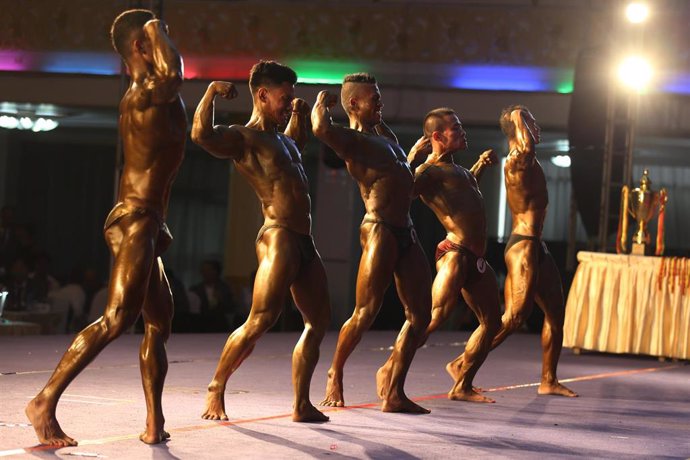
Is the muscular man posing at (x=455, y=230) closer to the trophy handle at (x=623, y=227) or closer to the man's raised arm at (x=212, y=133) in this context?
the man's raised arm at (x=212, y=133)

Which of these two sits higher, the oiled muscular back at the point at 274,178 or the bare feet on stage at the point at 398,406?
the oiled muscular back at the point at 274,178

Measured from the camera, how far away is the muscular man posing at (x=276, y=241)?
5148mm

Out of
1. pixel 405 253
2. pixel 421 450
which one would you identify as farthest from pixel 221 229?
pixel 421 450

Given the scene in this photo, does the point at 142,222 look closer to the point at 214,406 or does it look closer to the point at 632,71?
the point at 214,406

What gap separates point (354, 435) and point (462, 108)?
9471 mm

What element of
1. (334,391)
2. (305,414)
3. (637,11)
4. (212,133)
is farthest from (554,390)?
(637,11)

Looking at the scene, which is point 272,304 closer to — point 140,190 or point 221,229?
point 140,190

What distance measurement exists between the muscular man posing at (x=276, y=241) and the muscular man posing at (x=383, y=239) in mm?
462

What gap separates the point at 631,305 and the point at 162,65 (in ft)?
21.2

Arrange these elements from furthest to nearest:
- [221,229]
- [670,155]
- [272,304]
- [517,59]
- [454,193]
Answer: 1. [221,229]
2. [670,155]
3. [517,59]
4. [454,193]
5. [272,304]

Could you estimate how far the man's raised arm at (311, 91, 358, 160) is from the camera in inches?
219

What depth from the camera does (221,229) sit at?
1694 centimetres

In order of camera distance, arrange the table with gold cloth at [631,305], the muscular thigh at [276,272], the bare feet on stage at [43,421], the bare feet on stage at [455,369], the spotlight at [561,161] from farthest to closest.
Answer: the spotlight at [561,161] < the table with gold cloth at [631,305] < the bare feet on stage at [455,369] < the muscular thigh at [276,272] < the bare feet on stage at [43,421]

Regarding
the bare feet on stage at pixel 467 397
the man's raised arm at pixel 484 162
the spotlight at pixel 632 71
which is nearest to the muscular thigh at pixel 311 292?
the bare feet on stage at pixel 467 397
